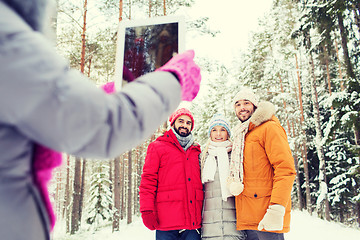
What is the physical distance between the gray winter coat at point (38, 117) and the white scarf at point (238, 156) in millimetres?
2942

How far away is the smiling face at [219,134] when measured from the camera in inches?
162

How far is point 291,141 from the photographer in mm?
20562

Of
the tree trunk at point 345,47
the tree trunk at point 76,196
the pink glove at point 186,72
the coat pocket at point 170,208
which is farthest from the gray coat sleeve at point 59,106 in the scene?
the tree trunk at point 76,196

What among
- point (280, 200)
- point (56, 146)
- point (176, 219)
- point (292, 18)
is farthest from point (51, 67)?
point (292, 18)

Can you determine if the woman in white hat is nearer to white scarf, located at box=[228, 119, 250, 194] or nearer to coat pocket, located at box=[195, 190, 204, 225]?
coat pocket, located at box=[195, 190, 204, 225]

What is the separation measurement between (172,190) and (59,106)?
326 centimetres

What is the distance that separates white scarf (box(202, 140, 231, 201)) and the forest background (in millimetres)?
4271

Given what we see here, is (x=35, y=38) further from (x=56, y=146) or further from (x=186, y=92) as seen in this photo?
(x=186, y=92)

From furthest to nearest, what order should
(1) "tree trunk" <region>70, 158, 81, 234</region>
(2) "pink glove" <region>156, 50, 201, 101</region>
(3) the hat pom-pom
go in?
1. (1) "tree trunk" <region>70, 158, 81, 234</region>
2. (3) the hat pom-pom
3. (2) "pink glove" <region>156, 50, 201, 101</region>

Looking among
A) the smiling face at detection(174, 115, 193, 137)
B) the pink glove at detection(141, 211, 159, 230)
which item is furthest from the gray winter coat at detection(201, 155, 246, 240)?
the smiling face at detection(174, 115, 193, 137)

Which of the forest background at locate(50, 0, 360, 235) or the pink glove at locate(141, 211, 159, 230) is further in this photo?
the forest background at locate(50, 0, 360, 235)

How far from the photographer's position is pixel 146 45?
1646 mm

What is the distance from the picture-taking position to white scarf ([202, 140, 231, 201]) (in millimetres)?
3631

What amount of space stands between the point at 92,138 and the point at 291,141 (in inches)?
862
